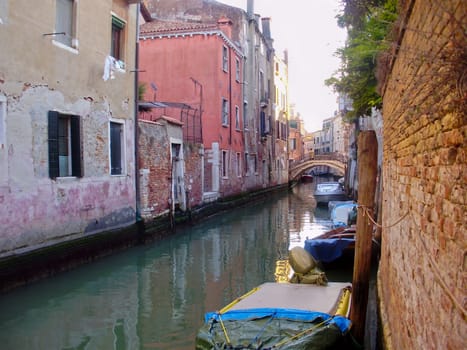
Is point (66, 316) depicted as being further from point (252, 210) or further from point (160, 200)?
point (252, 210)

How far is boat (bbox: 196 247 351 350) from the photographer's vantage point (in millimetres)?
4222

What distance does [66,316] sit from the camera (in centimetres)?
662

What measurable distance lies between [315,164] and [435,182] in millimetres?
37933

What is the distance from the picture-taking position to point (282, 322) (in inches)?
181

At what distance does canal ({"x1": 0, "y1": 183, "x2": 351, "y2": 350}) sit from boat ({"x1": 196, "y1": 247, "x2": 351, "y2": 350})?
1091mm

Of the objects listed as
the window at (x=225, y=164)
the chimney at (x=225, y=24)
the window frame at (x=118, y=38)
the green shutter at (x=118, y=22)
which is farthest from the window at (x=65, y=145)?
the chimney at (x=225, y=24)

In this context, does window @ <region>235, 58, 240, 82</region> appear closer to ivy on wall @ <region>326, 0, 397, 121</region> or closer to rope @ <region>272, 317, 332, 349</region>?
ivy on wall @ <region>326, 0, 397, 121</region>

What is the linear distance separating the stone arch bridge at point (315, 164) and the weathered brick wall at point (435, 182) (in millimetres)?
35279

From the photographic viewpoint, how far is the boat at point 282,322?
4222mm

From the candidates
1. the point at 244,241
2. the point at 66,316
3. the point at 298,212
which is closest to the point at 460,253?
the point at 66,316

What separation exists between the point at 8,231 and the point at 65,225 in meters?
1.58

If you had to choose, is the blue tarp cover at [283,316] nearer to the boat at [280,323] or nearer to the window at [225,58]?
the boat at [280,323]

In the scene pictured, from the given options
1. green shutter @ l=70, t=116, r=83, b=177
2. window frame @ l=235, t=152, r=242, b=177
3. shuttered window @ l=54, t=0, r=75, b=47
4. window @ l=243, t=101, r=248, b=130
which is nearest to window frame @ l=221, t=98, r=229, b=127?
window frame @ l=235, t=152, r=242, b=177

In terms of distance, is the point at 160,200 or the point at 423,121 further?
the point at 160,200
